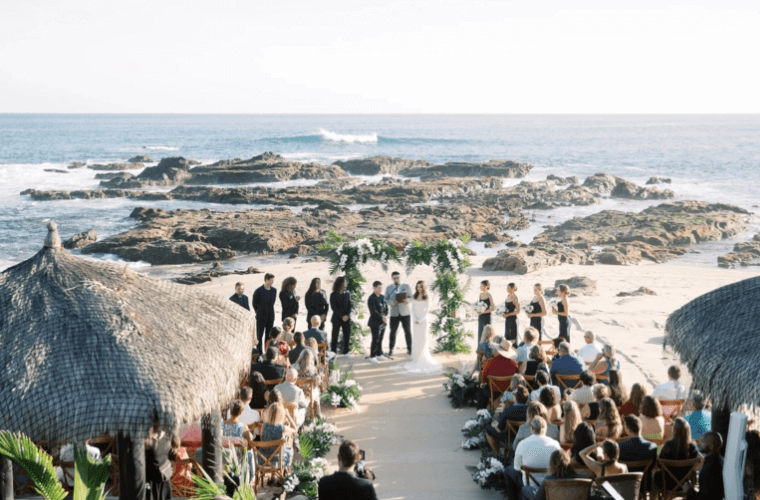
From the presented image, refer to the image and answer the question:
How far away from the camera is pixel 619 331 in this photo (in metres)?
15.4

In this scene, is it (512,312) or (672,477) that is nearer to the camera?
(672,477)

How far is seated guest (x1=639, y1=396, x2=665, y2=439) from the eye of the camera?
7898 mm

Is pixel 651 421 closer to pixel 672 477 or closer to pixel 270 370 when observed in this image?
Result: pixel 672 477

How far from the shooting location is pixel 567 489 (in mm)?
6328

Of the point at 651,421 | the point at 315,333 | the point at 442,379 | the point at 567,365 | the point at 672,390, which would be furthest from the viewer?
the point at 442,379

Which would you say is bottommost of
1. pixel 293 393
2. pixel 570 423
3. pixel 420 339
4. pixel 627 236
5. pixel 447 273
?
pixel 627 236

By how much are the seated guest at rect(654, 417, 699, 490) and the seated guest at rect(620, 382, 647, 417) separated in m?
1.36

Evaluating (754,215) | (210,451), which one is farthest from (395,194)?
(210,451)

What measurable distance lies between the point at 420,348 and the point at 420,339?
17 cm

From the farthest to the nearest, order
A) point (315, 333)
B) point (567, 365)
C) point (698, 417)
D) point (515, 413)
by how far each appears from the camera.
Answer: point (315, 333)
point (567, 365)
point (515, 413)
point (698, 417)

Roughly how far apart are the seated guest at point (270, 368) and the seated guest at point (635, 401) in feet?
14.4

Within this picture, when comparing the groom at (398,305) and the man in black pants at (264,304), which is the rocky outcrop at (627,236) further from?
the man in black pants at (264,304)

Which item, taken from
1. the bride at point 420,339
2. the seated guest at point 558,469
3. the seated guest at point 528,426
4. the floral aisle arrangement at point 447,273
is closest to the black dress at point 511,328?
the floral aisle arrangement at point 447,273

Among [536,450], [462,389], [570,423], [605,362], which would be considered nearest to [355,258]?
[462,389]
